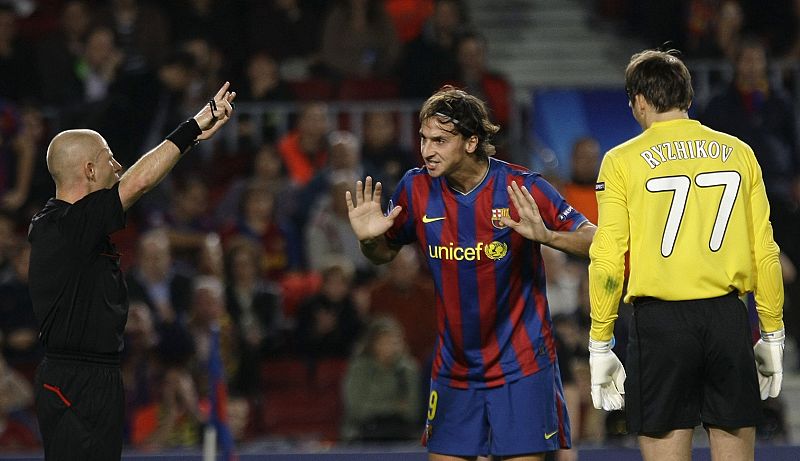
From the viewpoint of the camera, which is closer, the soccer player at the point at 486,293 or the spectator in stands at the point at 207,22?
the soccer player at the point at 486,293

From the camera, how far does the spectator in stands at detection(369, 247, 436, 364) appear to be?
9.68 metres

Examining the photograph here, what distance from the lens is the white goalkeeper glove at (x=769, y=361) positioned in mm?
5059

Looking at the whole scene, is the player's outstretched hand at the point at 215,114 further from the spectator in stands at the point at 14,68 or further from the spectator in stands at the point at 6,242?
the spectator in stands at the point at 14,68

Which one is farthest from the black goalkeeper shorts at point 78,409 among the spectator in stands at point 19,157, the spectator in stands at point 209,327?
the spectator in stands at point 19,157

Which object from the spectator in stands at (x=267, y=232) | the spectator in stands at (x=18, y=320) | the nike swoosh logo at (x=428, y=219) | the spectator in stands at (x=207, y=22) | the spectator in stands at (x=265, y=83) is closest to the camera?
the nike swoosh logo at (x=428, y=219)

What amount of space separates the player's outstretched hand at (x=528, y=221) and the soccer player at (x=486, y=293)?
0.05m

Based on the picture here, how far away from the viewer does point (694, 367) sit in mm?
4953

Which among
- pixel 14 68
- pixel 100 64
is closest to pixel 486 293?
pixel 100 64

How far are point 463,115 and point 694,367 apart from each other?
54.1 inches

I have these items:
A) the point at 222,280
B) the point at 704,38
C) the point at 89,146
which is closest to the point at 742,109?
the point at 704,38

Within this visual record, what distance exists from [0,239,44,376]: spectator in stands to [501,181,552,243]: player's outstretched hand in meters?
5.49

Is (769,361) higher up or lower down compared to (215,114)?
lower down

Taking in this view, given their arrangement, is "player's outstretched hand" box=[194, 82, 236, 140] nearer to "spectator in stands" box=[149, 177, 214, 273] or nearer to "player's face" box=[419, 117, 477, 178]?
"player's face" box=[419, 117, 477, 178]

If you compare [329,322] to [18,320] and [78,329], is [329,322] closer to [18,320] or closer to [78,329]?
[18,320]
